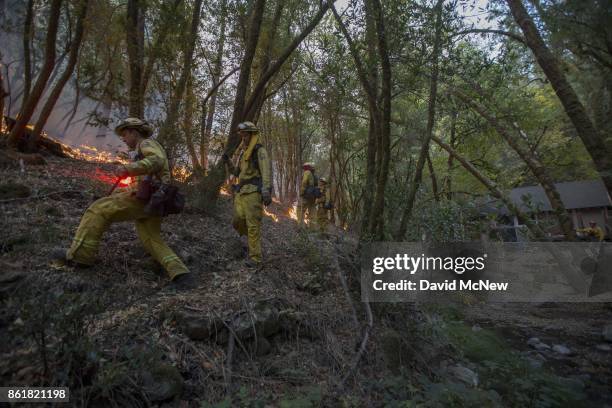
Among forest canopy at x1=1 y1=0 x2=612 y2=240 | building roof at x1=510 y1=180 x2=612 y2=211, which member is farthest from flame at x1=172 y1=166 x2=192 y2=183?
building roof at x1=510 y1=180 x2=612 y2=211

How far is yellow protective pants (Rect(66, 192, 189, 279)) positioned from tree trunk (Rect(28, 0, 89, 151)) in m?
4.81

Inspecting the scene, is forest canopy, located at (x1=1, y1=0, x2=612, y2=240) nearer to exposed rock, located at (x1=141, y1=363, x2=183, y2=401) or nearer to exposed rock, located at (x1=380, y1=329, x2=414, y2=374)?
exposed rock, located at (x1=380, y1=329, x2=414, y2=374)

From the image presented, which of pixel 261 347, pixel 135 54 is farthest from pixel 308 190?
pixel 261 347

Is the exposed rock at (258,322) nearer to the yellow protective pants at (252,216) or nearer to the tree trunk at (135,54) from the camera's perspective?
the yellow protective pants at (252,216)

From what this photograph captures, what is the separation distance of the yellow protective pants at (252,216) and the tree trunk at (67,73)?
4.77 m

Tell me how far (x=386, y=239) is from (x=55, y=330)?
4046 mm

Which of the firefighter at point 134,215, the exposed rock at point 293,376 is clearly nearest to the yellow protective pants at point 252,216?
the firefighter at point 134,215

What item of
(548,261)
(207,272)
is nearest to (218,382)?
(207,272)

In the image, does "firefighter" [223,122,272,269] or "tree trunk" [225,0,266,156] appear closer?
"firefighter" [223,122,272,269]

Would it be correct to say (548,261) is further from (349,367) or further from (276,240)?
(349,367)

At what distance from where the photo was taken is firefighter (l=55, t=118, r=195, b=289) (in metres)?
3.63

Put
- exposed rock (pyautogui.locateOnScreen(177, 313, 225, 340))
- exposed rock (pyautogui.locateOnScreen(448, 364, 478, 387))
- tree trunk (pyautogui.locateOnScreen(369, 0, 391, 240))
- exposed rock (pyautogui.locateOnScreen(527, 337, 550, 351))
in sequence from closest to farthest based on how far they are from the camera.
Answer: exposed rock (pyautogui.locateOnScreen(177, 313, 225, 340)) < exposed rock (pyautogui.locateOnScreen(448, 364, 478, 387)) < tree trunk (pyautogui.locateOnScreen(369, 0, 391, 240)) < exposed rock (pyautogui.locateOnScreen(527, 337, 550, 351))

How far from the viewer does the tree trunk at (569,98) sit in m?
6.07

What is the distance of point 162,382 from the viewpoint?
2.54m
